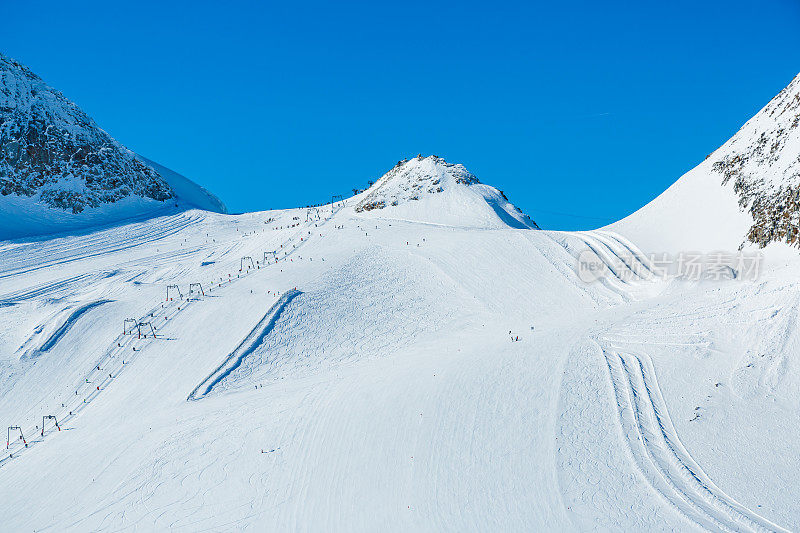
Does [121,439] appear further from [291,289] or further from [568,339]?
[568,339]

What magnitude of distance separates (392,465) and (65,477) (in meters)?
11.8

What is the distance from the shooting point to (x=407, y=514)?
623 inches

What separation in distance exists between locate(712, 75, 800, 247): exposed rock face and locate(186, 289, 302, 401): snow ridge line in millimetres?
27785

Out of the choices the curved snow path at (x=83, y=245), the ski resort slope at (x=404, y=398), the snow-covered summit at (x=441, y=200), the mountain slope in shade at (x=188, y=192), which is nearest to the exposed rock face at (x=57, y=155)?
the mountain slope in shade at (x=188, y=192)

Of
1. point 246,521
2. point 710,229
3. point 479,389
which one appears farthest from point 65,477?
point 710,229

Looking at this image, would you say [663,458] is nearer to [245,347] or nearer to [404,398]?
[404,398]

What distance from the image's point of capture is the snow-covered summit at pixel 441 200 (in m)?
59.7

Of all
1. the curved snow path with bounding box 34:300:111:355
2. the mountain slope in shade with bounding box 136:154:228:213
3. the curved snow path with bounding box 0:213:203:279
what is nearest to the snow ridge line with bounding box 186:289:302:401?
the curved snow path with bounding box 34:300:111:355

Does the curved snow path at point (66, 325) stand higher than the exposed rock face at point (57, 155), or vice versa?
the exposed rock face at point (57, 155)

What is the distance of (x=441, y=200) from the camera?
6397cm

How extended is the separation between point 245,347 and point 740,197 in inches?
1347

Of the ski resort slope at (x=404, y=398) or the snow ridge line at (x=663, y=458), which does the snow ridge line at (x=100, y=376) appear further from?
the snow ridge line at (x=663, y=458)

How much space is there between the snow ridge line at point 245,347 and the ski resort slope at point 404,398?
0.36ft

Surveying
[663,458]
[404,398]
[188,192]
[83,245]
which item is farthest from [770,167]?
[188,192]
